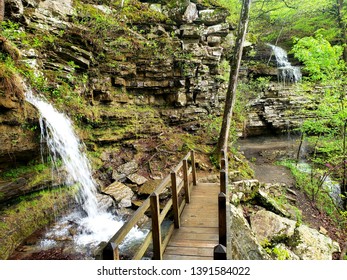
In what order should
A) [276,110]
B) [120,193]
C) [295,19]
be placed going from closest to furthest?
1. [120,193]
2. [276,110]
3. [295,19]

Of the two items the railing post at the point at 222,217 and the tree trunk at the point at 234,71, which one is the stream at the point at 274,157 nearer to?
the tree trunk at the point at 234,71

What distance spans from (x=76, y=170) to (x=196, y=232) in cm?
408

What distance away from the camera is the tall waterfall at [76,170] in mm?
5184

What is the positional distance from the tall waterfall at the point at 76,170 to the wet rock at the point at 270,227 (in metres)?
3.72

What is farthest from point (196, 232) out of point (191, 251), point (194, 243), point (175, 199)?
point (175, 199)

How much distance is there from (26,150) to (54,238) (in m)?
2.14

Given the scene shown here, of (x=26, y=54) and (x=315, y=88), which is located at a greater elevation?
(x=26, y=54)

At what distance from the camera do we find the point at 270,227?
595cm

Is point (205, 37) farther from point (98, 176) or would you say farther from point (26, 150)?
point (26, 150)

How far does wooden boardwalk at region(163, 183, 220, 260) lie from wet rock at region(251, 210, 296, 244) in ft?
5.12

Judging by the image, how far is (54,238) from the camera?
479cm

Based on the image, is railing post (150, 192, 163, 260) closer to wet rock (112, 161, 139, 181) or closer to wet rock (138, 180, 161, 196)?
wet rock (138, 180, 161, 196)

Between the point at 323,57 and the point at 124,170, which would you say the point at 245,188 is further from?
the point at 323,57
